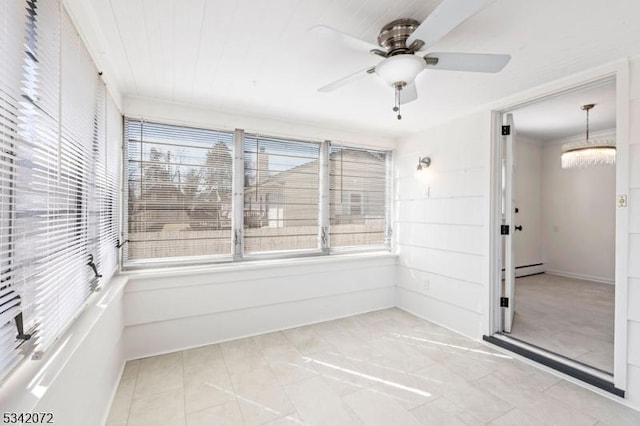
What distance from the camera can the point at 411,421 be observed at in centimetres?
189

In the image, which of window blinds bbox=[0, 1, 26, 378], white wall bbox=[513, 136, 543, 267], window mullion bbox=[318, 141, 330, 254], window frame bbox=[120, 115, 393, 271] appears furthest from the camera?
white wall bbox=[513, 136, 543, 267]

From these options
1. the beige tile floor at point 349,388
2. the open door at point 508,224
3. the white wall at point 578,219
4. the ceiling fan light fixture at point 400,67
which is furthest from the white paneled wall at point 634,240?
the white wall at point 578,219

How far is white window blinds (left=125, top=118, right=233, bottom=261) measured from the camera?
2.84 m

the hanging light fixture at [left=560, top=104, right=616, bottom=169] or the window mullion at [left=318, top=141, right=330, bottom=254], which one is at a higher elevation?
the hanging light fixture at [left=560, top=104, right=616, bottom=169]

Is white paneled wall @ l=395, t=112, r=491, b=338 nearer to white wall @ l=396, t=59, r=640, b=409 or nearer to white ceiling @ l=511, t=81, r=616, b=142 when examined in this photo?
white wall @ l=396, t=59, r=640, b=409

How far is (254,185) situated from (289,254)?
0.94 meters

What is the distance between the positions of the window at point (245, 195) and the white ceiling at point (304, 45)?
0.56 metres

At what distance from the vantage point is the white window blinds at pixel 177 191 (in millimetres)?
2838

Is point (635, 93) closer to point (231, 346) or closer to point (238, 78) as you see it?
point (238, 78)

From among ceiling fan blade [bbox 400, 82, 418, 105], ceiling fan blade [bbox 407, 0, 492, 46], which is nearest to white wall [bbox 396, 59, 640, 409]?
ceiling fan blade [bbox 400, 82, 418, 105]

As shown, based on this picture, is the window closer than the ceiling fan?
No

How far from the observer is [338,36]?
4.72ft

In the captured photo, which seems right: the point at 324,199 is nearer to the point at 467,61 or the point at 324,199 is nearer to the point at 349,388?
the point at 349,388

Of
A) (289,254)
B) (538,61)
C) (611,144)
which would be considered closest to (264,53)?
(538,61)
